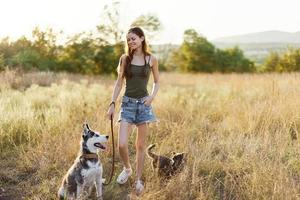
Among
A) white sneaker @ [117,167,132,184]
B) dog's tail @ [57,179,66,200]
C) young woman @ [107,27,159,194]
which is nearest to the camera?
dog's tail @ [57,179,66,200]

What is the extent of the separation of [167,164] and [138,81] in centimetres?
111

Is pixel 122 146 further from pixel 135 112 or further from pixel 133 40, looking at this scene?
pixel 133 40

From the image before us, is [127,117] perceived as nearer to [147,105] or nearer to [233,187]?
[147,105]

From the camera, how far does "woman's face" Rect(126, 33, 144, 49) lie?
555cm

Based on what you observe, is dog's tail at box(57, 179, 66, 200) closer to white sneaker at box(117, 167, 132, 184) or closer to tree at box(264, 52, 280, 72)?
white sneaker at box(117, 167, 132, 184)

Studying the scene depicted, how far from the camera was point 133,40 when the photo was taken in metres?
5.55

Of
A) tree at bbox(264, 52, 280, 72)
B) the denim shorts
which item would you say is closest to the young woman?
the denim shorts

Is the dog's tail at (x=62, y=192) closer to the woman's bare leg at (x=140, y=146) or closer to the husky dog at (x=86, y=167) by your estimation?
the husky dog at (x=86, y=167)

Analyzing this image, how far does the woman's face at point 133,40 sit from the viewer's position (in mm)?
5547

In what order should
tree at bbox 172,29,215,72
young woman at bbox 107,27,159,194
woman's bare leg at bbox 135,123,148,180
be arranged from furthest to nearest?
tree at bbox 172,29,215,72
woman's bare leg at bbox 135,123,148,180
young woman at bbox 107,27,159,194

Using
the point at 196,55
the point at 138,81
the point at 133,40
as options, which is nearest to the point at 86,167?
the point at 138,81

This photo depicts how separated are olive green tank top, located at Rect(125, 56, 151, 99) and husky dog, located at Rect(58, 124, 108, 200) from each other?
2.24 ft

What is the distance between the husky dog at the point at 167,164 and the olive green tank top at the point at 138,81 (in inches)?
34.1

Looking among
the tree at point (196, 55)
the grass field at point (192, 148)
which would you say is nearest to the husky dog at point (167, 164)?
the grass field at point (192, 148)
